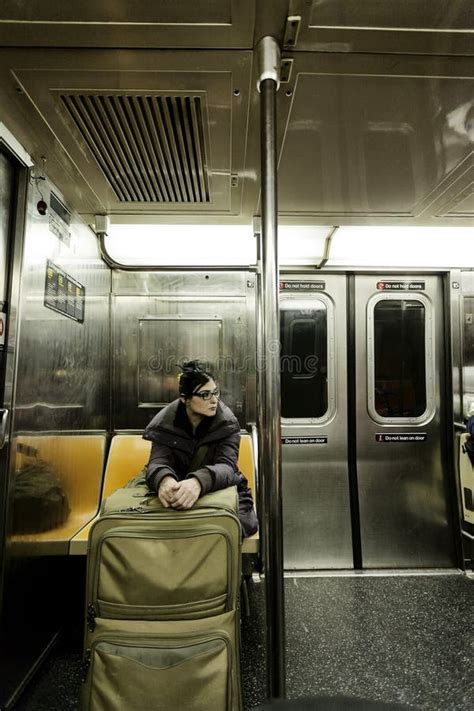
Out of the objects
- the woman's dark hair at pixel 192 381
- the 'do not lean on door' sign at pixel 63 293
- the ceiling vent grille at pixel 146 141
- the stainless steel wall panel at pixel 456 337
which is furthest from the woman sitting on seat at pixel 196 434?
the stainless steel wall panel at pixel 456 337

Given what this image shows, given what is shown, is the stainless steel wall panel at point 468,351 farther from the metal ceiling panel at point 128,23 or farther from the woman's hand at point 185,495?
the metal ceiling panel at point 128,23

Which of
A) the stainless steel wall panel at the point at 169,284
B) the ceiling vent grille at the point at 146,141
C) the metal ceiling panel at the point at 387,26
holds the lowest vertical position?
the stainless steel wall panel at the point at 169,284

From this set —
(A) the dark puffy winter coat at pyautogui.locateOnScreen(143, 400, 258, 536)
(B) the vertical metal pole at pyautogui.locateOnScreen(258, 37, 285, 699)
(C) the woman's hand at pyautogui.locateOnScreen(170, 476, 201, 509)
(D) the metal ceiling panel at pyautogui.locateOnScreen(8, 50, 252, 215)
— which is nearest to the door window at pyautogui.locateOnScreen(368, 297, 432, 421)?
(A) the dark puffy winter coat at pyautogui.locateOnScreen(143, 400, 258, 536)

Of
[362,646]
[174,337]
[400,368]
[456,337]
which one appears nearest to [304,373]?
[400,368]

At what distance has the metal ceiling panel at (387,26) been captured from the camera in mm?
1313

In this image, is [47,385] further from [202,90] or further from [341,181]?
[341,181]

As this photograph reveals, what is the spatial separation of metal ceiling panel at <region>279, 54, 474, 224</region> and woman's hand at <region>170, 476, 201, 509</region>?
1.70m

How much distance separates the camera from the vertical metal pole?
1205 mm

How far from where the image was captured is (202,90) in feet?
5.53

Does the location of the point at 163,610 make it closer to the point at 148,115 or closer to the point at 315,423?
the point at 148,115

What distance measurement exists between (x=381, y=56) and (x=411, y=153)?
717mm

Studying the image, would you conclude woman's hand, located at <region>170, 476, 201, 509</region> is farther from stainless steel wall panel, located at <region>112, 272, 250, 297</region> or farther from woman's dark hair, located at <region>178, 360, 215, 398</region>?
stainless steel wall panel, located at <region>112, 272, 250, 297</region>

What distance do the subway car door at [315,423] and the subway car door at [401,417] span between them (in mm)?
141

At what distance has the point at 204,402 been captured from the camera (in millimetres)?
2301
